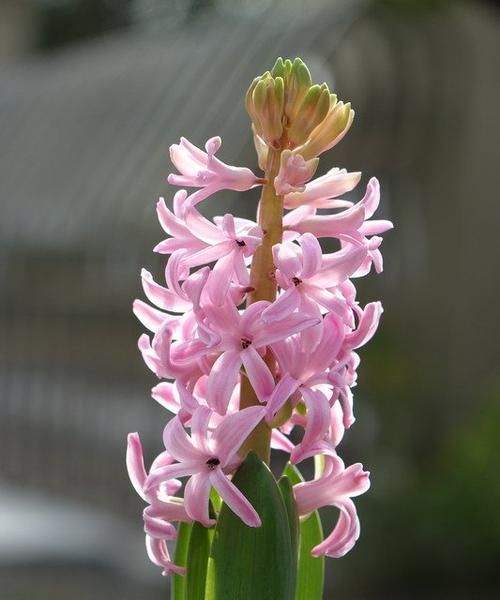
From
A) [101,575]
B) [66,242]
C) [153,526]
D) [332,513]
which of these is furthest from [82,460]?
[153,526]

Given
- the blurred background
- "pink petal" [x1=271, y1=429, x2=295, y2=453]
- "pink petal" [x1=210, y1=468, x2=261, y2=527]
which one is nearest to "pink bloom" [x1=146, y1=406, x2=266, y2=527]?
"pink petal" [x1=210, y1=468, x2=261, y2=527]

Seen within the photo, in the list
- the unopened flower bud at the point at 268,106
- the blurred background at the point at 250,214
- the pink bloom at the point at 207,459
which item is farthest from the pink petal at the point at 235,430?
the blurred background at the point at 250,214

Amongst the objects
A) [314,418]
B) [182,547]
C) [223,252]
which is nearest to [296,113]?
[223,252]

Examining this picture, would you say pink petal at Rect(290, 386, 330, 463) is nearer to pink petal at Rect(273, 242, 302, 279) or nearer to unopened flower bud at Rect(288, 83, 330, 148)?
pink petal at Rect(273, 242, 302, 279)

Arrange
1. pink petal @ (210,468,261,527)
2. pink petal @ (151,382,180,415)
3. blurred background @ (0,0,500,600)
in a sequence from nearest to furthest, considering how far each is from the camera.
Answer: pink petal @ (210,468,261,527) → pink petal @ (151,382,180,415) → blurred background @ (0,0,500,600)

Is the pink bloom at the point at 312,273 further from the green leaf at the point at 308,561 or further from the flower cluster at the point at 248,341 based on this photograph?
the green leaf at the point at 308,561

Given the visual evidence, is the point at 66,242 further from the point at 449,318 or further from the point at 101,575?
the point at 449,318
